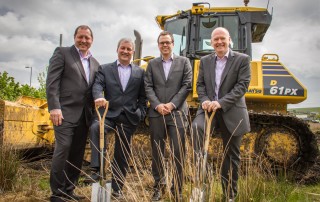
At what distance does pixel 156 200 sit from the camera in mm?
3949

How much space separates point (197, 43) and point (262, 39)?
6.64 feet

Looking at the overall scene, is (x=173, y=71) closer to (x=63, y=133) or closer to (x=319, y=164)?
(x=63, y=133)

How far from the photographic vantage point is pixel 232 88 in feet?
13.4

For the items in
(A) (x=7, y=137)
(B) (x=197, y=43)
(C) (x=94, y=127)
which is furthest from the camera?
(B) (x=197, y=43)

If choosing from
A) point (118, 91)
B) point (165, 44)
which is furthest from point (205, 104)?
point (118, 91)

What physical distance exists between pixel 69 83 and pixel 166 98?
1099 mm

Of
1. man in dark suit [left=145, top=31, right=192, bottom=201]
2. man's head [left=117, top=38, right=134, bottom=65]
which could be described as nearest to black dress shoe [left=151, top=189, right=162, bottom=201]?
man in dark suit [left=145, top=31, right=192, bottom=201]

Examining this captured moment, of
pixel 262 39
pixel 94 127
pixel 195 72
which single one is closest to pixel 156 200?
pixel 94 127

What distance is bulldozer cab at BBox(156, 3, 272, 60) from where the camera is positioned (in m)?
6.88

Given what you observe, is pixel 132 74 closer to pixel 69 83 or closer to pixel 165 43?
pixel 165 43

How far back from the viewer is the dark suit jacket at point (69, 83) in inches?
158

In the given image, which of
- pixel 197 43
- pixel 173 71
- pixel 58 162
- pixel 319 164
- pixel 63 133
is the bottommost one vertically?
pixel 319 164

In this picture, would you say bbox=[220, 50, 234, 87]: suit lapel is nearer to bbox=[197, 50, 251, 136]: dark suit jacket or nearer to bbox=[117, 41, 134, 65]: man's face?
bbox=[197, 50, 251, 136]: dark suit jacket

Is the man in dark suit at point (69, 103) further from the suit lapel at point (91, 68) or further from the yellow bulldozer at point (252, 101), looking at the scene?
the yellow bulldozer at point (252, 101)
